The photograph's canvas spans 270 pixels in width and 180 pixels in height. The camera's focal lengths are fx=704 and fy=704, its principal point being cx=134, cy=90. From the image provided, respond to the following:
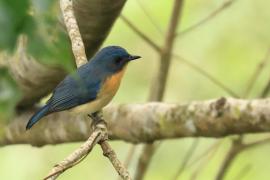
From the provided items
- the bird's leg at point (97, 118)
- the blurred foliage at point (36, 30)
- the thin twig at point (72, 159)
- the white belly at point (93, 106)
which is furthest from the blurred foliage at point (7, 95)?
the white belly at point (93, 106)

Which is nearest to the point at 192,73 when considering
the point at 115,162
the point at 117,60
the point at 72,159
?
the point at 117,60

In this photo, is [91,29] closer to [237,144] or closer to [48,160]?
[237,144]

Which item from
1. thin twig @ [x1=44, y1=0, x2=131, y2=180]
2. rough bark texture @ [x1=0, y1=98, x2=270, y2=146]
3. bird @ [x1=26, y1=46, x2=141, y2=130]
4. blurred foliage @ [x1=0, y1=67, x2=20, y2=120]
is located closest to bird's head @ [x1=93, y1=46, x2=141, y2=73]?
bird @ [x1=26, y1=46, x2=141, y2=130]

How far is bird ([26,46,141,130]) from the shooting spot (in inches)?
158

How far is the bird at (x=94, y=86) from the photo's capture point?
402cm

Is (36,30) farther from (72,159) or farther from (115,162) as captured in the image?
(115,162)

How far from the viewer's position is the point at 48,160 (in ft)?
22.7

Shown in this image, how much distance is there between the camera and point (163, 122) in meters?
3.78

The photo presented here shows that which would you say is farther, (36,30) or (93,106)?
(93,106)

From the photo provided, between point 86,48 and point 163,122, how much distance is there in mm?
715

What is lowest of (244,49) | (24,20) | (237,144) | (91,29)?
(244,49)

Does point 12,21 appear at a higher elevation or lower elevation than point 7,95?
higher

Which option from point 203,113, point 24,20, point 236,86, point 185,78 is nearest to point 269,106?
point 203,113

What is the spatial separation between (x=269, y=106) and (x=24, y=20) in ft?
6.60
